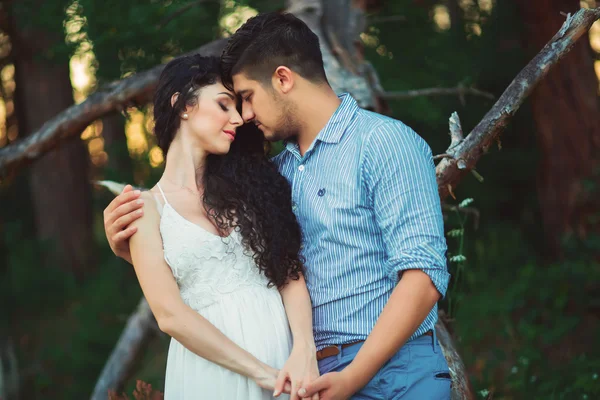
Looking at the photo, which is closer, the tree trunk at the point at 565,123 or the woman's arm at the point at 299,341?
the woman's arm at the point at 299,341

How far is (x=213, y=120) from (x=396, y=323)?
1.07 metres

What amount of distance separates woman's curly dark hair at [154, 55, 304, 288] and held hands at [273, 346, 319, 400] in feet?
0.92

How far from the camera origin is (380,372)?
7.40ft

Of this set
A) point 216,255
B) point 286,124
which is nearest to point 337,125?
point 286,124

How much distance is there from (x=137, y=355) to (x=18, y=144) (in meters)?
1.81

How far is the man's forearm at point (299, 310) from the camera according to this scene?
92.6 inches

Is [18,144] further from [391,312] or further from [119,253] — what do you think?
[391,312]

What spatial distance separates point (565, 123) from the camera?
6.21 meters

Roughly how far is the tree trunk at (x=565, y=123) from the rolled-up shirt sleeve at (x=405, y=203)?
4182 mm

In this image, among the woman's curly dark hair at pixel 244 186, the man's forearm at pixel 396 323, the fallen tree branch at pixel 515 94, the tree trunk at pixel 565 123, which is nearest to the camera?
the man's forearm at pixel 396 323

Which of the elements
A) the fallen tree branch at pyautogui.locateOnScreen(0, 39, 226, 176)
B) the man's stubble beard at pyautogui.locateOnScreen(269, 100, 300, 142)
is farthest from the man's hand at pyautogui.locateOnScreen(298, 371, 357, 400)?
the fallen tree branch at pyautogui.locateOnScreen(0, 39, 226, 176)

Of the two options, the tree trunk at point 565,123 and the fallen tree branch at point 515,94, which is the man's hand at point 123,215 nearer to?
the fallen tree branch at point 515,94

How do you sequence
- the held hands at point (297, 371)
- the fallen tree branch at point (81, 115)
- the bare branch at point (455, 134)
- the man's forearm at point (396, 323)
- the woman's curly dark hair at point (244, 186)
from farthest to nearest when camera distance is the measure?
the fallen tree branch at point (81, 115)
the bare branch at point (455, 134)
the woman's curly dark hair at point (244, 186)
the held hands at point (297, 371)
the man's forearm at point (396, 323)

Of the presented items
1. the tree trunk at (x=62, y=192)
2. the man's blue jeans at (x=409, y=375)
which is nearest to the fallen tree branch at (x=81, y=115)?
the man's blue jeans at (x=409, y=375)
